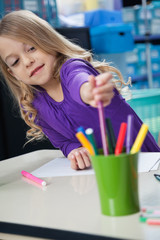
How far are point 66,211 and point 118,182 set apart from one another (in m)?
0.12

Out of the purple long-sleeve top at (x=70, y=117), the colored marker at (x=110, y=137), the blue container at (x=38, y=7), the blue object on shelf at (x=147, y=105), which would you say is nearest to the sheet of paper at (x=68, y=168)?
the purple long-sleeve top at (x=70, y=117)

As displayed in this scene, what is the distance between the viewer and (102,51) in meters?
2.96

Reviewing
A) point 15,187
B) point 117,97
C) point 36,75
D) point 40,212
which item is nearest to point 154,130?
point 117,97

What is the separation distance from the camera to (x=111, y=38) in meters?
2.97

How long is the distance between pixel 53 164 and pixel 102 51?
2081 millimetres

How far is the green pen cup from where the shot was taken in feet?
1.66

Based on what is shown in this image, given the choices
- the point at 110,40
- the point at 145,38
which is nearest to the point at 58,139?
the point at 110,40

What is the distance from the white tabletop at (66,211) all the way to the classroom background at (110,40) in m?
0.77

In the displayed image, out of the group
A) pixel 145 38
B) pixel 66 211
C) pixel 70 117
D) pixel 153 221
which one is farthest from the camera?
pixel 145 38

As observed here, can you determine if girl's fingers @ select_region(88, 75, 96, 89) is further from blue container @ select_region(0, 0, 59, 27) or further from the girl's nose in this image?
blue container @ select_region(0, 0, 59, 27)

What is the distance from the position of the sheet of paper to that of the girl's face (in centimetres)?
27

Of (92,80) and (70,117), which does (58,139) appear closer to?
(70,117)

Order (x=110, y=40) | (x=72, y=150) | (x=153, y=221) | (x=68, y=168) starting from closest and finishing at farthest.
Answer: (x=153, y=221)
(x=68, y=168)
(x=72, y=150)
(x=110, y=40)

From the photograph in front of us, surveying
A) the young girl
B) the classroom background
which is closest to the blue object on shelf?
the classroom background
